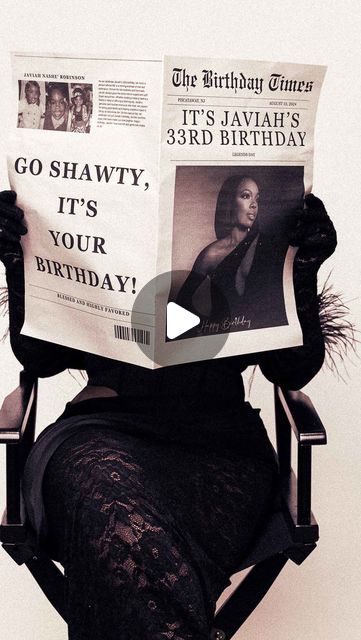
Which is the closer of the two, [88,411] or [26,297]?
[26,297]

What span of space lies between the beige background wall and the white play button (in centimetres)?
75

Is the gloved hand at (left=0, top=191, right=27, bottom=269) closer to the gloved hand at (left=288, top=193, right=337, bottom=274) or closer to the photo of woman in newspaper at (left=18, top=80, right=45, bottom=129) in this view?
the photo of woman in newspaper at (left=18, top=80, right=45, bottom=129)

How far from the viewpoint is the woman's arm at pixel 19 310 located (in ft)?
4.27

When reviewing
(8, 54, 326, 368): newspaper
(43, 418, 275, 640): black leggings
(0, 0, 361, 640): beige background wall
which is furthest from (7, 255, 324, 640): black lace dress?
(0, 0, 361, 640): beige background wall

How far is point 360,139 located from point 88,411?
0.81 meters

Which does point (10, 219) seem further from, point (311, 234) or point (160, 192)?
point (311, 234)

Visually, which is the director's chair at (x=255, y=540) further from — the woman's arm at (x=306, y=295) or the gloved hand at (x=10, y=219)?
the gloved hand at (x=10, y=219)

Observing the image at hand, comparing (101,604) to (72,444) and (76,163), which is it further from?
(76,163)

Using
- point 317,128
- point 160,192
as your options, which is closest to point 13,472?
Answer: point 160,192

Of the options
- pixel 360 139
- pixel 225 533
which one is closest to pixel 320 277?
pixel 360 139

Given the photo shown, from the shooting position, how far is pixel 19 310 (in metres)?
1.40

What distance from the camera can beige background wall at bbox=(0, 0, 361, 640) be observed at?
6.32ft

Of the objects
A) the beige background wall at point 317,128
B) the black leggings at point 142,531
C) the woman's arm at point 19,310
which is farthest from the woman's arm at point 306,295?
the beige background wall at point 317,128

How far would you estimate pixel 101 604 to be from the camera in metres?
1.22
